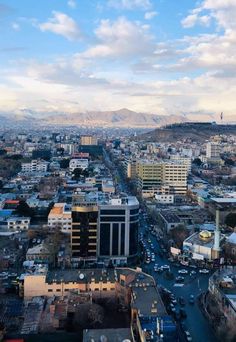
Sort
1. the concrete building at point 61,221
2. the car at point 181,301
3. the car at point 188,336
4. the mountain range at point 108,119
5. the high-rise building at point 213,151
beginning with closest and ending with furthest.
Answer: the car at point 188,336, the car at point 181,301, the concrete building at point 61,221, the high-rise building at point 213,151, the mountain range at point 108,119

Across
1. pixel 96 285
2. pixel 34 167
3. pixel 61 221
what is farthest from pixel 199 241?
pixel 34 167

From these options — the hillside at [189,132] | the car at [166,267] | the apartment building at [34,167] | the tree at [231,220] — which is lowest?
the car at [166,267]

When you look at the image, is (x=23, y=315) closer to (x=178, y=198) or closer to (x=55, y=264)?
(x=55, y=264)

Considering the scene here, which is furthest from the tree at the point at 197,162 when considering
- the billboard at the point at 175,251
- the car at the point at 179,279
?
the car at the point at 179,279

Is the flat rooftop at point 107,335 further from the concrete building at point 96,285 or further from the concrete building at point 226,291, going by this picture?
the concrete building at point 226,291

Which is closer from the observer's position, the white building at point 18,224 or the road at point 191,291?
the road at point 191,291

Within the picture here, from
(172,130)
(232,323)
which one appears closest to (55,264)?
(232,323)

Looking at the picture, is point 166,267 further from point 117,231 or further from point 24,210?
point 24,210
